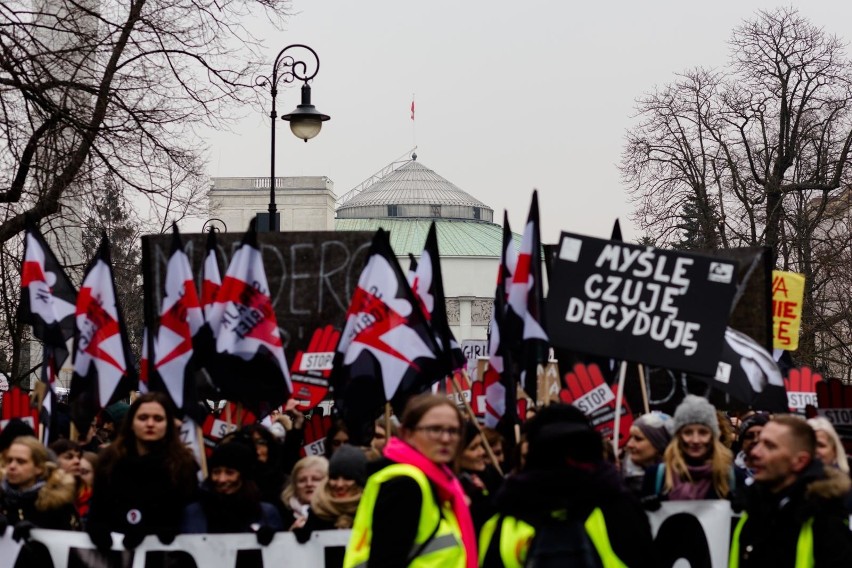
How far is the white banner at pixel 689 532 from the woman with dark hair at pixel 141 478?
209 centimetres

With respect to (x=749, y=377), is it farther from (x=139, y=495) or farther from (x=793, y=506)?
(x=793, y=506)

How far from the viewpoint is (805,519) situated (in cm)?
548

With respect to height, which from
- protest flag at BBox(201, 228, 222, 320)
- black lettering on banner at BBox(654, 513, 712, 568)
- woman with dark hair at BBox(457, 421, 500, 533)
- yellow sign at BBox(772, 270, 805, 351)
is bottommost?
black lettering on banner at BBox(654, 513, 712, 568)

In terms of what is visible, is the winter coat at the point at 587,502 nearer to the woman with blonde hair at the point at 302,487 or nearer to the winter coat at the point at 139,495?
the winter coat at the point at 139,495

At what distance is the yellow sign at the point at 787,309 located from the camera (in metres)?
17.2

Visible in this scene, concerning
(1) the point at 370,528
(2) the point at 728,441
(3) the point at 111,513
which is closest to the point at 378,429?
(2) the point at 728,441

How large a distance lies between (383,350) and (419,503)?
4026 mm

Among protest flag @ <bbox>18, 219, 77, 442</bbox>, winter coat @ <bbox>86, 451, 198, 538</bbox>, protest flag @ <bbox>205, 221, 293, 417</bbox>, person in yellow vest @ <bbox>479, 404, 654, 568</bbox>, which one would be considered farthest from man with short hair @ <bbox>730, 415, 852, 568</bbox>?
protest flag @ <bbox>18, 219, 77, 442</bbox>

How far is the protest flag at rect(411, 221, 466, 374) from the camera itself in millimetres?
9595

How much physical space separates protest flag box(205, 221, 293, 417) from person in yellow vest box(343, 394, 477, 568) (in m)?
4.43

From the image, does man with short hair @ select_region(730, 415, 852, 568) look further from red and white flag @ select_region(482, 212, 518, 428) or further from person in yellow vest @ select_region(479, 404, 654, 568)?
red and white flag @ select_region(482, 212, 518, 428)

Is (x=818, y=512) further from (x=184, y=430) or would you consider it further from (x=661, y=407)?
(x=661, y=407)

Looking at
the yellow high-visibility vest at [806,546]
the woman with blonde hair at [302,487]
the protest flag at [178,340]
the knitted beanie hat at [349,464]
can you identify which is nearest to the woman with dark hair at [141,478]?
the knitted beanie hat at [349,464]

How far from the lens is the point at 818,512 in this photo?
18.0 feet
